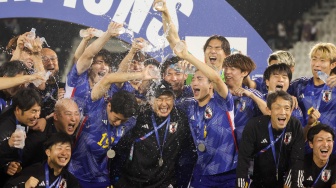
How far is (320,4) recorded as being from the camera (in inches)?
318

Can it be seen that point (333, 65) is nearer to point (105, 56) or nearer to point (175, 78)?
point (175, 78)

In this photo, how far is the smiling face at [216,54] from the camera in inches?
279

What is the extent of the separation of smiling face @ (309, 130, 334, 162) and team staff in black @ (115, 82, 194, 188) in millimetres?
1130

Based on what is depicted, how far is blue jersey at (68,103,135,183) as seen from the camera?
21.6 ft

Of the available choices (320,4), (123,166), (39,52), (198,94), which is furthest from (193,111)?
(320,4)

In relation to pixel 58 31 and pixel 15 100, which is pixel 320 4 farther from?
pixel 15 100

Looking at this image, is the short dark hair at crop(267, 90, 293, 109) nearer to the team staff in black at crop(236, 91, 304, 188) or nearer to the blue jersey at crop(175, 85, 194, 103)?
Answer: the team staff in black at crop(236, 91, 304, 188)

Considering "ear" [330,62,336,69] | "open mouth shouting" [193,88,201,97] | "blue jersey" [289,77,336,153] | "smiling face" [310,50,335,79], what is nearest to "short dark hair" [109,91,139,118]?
"open mouth shouting" [193,88,201,97]

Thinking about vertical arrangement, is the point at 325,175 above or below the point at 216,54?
below

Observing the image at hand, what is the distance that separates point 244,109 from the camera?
671cm

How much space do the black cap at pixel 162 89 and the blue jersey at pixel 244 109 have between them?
63cm

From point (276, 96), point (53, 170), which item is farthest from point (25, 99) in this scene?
point (276, 96)

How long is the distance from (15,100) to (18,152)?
45 centimetres

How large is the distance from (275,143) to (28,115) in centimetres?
216
